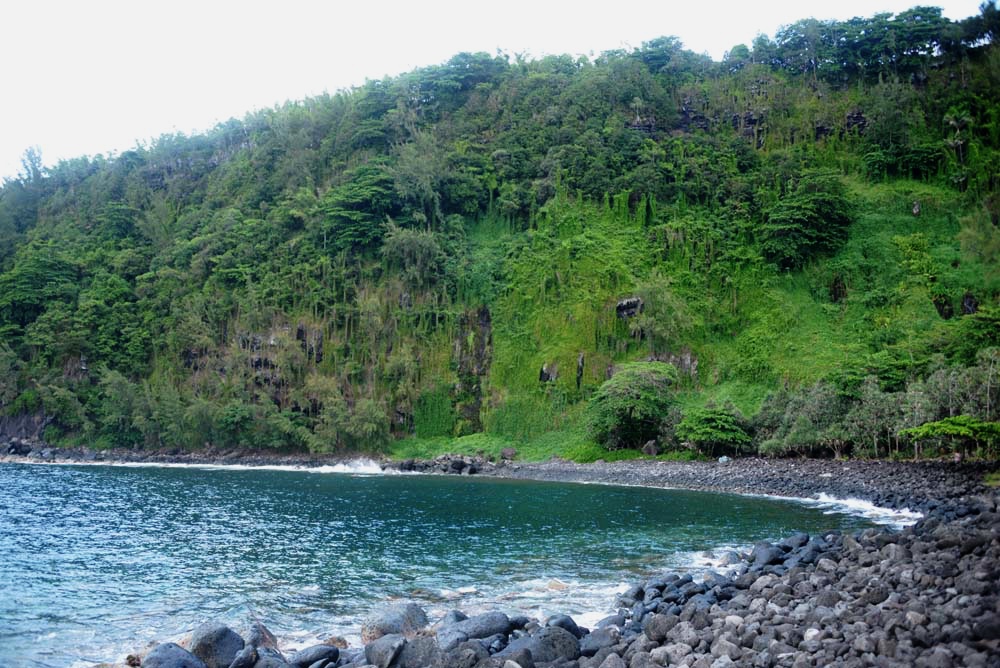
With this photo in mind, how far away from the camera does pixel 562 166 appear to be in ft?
260

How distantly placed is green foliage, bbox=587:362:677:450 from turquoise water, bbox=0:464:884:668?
417 inches

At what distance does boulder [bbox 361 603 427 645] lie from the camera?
14.3 meters

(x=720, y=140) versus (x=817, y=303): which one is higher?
(x=720, y=140)

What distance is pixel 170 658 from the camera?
1223 cm

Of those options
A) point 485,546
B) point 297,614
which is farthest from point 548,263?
point 297,614

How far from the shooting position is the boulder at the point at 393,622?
47.0ft

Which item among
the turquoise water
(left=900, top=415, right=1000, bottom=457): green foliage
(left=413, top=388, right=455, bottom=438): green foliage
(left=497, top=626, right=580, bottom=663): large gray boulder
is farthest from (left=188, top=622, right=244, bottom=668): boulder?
(left=413, top=388, right=455, bottom=438): green foliage

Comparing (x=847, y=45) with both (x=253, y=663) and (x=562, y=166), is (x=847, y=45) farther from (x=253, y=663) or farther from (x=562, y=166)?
(x=253, y=663)

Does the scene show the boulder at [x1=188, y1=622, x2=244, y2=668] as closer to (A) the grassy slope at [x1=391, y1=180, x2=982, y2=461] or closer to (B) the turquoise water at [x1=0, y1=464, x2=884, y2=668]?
(B) the turquoise water at [x1=0, y1=464, x2=884, y2=668]

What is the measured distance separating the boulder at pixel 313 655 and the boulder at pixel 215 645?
3.75 ft

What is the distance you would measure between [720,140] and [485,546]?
71245mm

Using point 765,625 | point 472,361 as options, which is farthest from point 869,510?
point 472,361

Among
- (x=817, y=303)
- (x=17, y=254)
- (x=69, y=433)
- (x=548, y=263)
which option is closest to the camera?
(x=817, y=303)

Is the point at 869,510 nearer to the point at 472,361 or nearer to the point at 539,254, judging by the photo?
the point at 472,361
